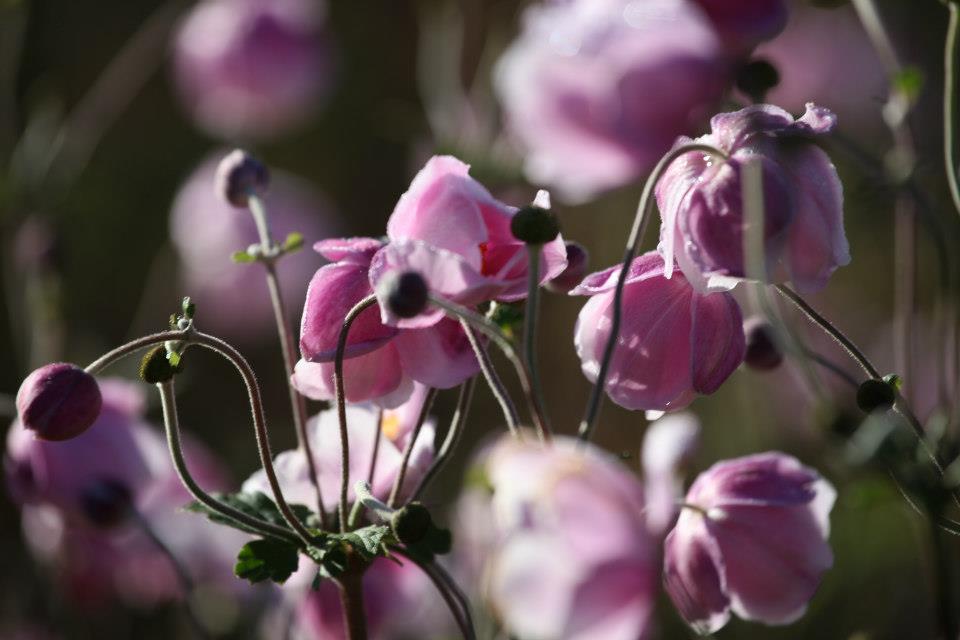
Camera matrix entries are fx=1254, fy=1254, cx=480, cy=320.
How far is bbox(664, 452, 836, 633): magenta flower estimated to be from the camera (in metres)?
Result: 0.64

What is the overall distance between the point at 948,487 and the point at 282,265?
5.27 ft

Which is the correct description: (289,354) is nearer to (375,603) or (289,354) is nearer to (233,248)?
(375,603)

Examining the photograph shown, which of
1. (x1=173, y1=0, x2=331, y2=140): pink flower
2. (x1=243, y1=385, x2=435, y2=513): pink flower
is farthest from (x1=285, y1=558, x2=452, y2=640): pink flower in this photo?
(x1=173, y1=0, x2=331, y2=140): pink flower

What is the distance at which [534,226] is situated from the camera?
0.56m

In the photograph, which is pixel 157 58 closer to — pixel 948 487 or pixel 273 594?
pixel 273 594

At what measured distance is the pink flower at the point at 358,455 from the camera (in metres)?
0.73

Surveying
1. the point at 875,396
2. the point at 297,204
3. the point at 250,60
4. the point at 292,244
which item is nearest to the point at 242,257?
the point at 292,244

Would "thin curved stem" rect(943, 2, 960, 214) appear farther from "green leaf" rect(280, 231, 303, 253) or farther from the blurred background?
"green leaf" rect(280, 231, 303, 253)

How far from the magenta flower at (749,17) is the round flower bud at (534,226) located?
280 mm

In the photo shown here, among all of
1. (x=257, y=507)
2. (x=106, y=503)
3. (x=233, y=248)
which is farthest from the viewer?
(x=233, y=248)

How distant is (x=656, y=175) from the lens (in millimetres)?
582

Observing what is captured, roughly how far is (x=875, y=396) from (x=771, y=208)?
0.10 metres

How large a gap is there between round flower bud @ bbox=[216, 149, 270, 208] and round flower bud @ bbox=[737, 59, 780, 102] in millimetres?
308

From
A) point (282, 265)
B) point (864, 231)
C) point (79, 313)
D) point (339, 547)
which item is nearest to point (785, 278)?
point (339, 547)
